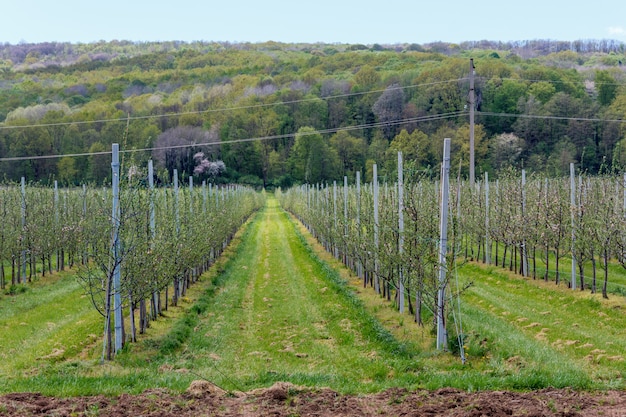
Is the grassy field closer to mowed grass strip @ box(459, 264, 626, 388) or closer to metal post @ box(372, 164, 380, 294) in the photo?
mowed grass strip @ box(459, 264, 626, 388)

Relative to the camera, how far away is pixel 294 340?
11891 mm

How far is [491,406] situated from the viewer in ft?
23.2

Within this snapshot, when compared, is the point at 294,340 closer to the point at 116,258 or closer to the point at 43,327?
the point at 116,258

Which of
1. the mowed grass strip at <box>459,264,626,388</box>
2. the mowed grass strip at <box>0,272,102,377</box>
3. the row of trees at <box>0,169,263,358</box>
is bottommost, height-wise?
the mowed grass strip at <box>0,272,102,377</box>

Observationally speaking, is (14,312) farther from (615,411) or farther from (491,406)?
(615,411)

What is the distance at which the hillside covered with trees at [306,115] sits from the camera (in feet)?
178

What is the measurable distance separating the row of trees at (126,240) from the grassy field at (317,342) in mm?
783

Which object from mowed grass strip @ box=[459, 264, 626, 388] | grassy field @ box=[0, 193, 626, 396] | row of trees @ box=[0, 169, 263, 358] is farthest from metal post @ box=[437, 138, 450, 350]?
row of trees @ box=[0, 169, 263, 358]

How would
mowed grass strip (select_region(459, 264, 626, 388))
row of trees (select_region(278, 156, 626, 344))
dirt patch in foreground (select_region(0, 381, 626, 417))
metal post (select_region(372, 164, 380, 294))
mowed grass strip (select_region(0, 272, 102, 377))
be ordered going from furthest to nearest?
metal post (select_region(372, 164, 380, 294)), row of trees (select_region(278, 156, 626, 344)), mowed grass strip (select_region(0, 272, 102, 377)), mowed grass strip (select_region(459, 264, 626, 388)), dirt patch in foreground (select_region(0, 381, 626, 417))

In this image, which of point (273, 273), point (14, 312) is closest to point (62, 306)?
point (14, 312)

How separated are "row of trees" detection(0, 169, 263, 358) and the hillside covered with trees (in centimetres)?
→ 1789

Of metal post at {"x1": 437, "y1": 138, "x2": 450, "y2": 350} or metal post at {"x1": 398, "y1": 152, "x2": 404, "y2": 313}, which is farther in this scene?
metal post at {"x1": 398, "y1": 152, "x2": 404, "y2": 313}

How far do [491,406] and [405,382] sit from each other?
1669 millimetres

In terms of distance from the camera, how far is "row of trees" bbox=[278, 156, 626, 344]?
1135 centimetres
